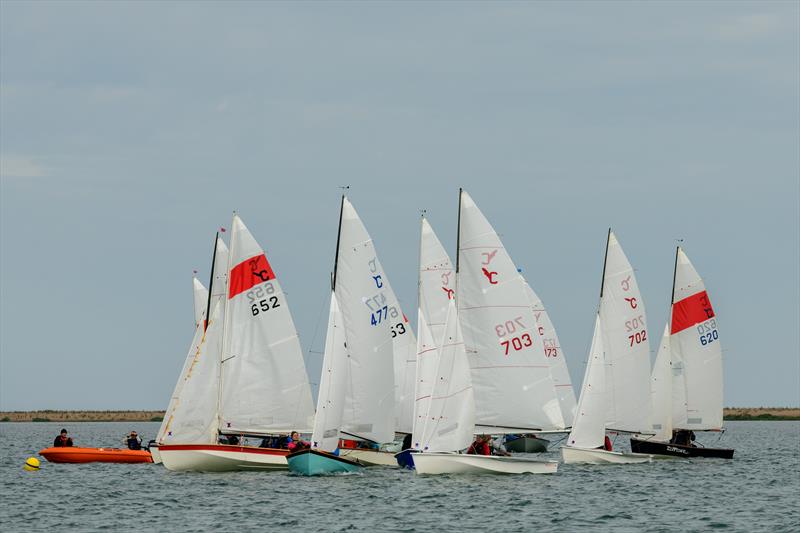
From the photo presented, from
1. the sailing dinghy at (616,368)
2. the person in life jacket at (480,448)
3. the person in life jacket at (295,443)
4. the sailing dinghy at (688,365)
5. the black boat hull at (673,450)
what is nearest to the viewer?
the person in life jacket at (480,448)

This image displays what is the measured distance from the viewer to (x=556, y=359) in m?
75.0

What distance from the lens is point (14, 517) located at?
1550 inches

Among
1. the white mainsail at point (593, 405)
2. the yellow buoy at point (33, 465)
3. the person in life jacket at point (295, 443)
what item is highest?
the white mainsail at point (593, 405)

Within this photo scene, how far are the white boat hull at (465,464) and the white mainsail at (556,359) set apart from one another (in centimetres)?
2819

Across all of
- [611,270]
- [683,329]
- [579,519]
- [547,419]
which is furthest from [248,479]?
[683,329]

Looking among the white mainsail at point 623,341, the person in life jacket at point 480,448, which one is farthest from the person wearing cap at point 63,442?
the white mainsail at point 623,341

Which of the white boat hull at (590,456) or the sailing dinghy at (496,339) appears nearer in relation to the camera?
the sailing dinghy at (496,339)

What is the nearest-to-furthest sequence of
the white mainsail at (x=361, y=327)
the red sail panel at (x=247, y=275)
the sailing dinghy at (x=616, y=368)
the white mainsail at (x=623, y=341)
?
1. the white mainsail at (x=361, y=327)
2. the red sail panel at (x=247, y=275)
3. the sailing dinghy at (x=616, y=368)
4. the white mainsail at (x=623, y=341)

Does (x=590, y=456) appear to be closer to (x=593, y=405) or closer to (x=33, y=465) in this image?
(x=593, y=405)

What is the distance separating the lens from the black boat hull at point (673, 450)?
6047 centimetres

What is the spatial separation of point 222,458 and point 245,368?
4.29 meters

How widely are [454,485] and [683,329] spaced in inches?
859

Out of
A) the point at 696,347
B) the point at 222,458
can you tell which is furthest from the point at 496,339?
the point at 696,347

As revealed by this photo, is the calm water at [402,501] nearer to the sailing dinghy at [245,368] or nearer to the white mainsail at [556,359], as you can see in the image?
the sailing dinghy at [245,368]
